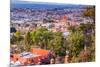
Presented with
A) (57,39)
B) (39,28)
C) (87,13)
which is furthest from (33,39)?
(87,13)

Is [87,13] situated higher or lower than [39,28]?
higher

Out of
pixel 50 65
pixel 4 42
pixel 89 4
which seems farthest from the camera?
pixel 89 4

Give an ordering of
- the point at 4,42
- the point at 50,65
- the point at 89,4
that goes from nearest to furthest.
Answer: the point at 4,42 → the point at 50,65 → the point at 89,4

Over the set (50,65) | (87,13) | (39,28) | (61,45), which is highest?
(87,13)

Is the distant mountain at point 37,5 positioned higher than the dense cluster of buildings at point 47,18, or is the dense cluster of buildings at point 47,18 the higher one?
the distant mountain at point 37,5

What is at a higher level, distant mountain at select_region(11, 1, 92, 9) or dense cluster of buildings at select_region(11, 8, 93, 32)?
distant mountain at select_region(11, 1, 92, 9)

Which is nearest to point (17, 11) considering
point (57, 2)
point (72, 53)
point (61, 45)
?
point (57, 2)

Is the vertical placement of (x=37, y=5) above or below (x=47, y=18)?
above
